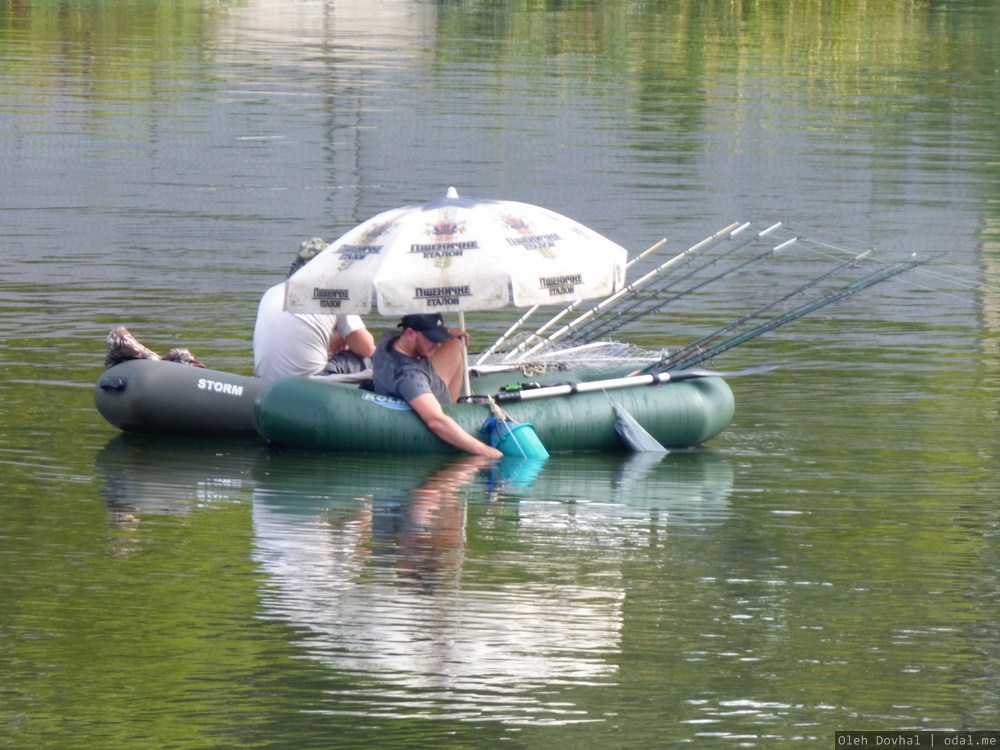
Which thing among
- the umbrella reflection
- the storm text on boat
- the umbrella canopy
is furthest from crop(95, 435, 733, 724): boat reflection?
the umbrella canopy

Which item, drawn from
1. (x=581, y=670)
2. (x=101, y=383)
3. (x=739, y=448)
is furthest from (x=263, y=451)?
(x=581, y=670)

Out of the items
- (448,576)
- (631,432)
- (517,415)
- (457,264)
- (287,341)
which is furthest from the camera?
(287,341)

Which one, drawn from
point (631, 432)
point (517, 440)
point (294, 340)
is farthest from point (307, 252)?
point (631, 432)

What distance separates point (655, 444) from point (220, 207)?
10897mm

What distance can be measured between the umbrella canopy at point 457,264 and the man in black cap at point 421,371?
1.29 ft

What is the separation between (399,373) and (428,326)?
0.32 meters

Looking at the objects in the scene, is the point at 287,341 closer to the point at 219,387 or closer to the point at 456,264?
the point at 219,387

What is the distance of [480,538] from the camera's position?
10.2 m

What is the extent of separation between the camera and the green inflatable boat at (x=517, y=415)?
39.2 feet

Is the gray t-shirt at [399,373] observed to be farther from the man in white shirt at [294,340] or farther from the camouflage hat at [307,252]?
the camouflage hat at [307,252]

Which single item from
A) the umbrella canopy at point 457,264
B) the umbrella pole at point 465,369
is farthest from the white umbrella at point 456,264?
the umbrella pole at point 465,369

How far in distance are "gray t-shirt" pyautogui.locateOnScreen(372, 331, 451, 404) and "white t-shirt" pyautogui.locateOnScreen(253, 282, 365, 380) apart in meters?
0.58

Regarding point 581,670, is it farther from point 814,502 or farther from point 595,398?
point 595,398

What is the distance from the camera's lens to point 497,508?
1092 centimetres
